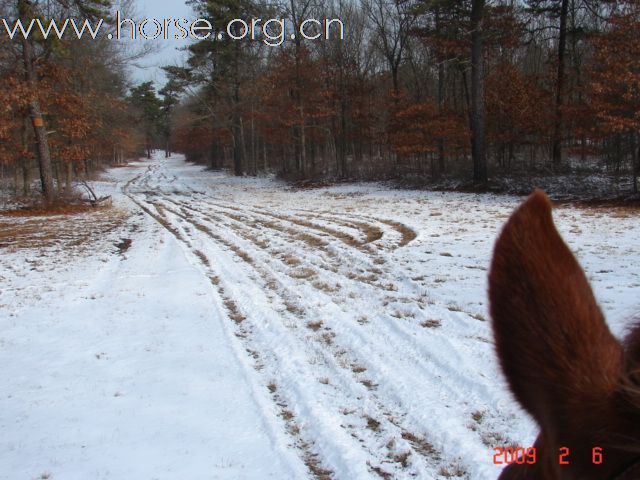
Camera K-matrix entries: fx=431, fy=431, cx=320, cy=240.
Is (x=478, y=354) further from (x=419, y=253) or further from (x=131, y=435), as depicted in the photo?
(x=419, y=253)

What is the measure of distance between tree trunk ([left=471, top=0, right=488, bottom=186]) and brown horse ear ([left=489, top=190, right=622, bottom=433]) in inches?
739

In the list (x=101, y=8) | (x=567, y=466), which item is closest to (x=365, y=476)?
(x=567, y=466)

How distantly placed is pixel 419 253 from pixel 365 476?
19.3 feet

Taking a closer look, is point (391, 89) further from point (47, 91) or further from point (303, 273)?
point (303, 273)

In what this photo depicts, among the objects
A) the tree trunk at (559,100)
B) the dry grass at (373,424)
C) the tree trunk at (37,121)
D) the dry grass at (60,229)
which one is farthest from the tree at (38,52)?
the tree trunk at (559,100)

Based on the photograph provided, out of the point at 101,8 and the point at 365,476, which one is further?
the point at 101,8

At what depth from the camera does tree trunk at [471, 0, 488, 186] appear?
1716 cm

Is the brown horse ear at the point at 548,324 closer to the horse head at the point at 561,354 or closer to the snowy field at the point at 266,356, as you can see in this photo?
the horse head at the point at 561,354

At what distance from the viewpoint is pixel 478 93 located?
17.6 meters

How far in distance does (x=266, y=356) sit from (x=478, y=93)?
654 inches

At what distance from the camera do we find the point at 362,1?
28438 millimetres

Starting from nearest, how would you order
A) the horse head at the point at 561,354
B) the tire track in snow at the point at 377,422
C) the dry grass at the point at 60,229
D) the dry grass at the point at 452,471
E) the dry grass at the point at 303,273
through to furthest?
the horse head at the point at 561,354, the dry grass at the point at 452,471, the tire track in snow at the point at 377,422, the dry grass at the point at 303,273, the dry grass at the point at 60,229

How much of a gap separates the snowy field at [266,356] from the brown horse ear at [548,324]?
11 cm

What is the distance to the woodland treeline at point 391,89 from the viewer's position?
1470 cm
